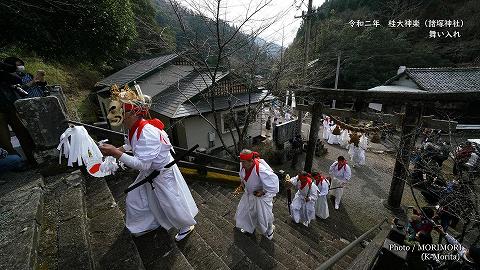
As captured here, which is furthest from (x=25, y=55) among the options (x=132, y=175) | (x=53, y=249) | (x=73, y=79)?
(x=53, y=249)

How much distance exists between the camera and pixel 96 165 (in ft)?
11.9

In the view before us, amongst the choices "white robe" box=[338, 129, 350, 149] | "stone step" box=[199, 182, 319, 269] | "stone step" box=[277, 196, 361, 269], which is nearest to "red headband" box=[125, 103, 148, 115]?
"stone step" box=[199, 182, 319, 269]

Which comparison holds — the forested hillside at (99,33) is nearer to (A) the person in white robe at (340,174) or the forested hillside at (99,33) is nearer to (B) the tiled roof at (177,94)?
(B) the tiled roof at (177,94)

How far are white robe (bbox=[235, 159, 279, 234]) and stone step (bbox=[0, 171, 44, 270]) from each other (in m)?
3.15

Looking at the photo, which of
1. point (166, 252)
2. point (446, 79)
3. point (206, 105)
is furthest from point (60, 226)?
point (446, 79)

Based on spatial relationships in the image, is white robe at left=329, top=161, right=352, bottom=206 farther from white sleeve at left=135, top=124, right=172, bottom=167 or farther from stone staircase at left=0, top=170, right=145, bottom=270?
stone staircase at left=0, top=170, right=145, bottom=270

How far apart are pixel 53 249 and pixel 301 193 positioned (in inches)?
219

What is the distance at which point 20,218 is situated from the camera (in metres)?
2.61

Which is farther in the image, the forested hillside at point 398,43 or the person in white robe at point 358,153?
the forested hillside at point 398,43

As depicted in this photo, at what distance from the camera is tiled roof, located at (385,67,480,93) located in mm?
17484

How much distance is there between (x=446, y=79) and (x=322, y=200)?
764 inches

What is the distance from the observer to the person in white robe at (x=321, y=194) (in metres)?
7.23

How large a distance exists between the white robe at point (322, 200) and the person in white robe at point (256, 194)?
3156 millimetres

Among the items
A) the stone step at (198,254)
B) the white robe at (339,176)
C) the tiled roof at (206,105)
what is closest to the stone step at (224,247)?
the stone step at (198,254)
